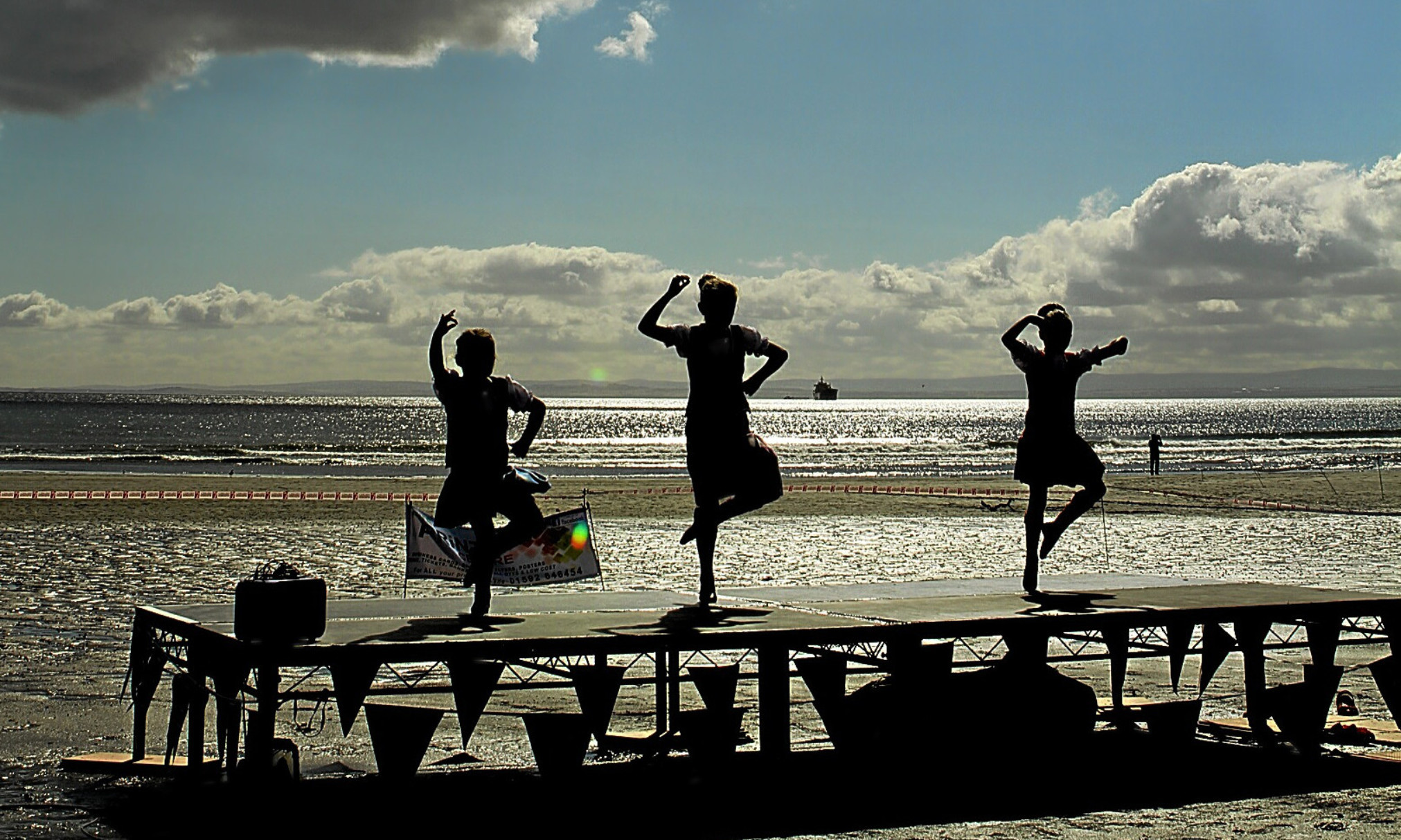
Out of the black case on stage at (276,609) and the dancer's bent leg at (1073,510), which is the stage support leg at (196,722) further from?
the dancer's bent leg at (1073,510)

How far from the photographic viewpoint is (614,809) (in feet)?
23.6

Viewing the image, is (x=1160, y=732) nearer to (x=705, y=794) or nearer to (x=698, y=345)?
(x=705, y=794)

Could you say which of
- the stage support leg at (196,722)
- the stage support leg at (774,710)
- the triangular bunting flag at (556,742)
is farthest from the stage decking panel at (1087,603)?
the stage support leg at (196,722)

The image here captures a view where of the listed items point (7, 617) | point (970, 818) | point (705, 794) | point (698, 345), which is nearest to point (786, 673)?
point (705, 794)

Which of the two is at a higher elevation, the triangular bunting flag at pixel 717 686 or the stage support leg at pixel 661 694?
the triangular bunting flag at pixel 717 686

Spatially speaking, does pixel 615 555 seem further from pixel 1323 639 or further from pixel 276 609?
pixel 276 609

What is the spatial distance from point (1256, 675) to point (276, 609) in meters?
6.27

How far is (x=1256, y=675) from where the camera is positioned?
8883 millimetres

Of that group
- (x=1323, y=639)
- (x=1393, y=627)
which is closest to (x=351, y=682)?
(x=1323, y=639)

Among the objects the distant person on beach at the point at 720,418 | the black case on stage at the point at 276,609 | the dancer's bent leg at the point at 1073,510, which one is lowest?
the black case on stage at the point at 276,609

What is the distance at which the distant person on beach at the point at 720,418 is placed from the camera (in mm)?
7980

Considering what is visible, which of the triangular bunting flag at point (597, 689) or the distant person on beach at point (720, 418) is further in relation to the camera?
the distant person on beach at point (720, 418)

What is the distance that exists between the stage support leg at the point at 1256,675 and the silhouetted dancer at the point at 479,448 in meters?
4.71

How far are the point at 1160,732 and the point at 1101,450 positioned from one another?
3148 inches
